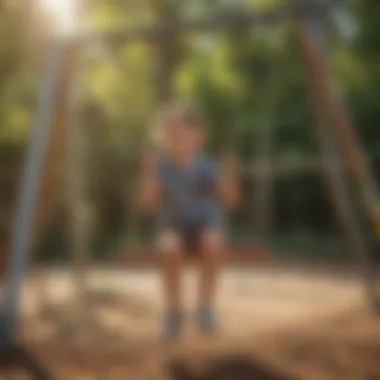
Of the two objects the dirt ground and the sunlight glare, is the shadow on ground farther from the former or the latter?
the sunlight glare

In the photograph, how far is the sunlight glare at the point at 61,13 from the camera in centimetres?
96

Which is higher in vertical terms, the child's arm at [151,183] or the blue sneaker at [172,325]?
the child's arm at [151,183]

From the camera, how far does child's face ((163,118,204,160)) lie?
2.90ft

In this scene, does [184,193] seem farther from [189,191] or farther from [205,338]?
[205,338]

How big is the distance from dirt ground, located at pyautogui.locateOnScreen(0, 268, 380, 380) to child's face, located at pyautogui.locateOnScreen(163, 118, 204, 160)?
0.68 feet

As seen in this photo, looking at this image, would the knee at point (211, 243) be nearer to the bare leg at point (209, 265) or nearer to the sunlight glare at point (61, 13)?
the bare leg at point (209, 265)

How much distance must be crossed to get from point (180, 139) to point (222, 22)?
15cm

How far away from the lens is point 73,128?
3.42 ft

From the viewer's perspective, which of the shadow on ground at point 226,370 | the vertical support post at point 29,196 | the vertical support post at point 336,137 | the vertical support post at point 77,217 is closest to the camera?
the shadow on ground at point 226,370

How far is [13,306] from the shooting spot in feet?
2.85

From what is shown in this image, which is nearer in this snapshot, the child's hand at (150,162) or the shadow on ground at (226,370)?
the shadow on ground at (226,370)

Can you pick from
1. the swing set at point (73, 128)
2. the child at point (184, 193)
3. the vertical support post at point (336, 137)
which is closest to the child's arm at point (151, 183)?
the child at point (184, 193)

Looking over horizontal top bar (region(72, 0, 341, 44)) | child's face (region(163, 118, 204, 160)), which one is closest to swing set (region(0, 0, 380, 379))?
horizontal top bar (region(72, 0, 341, 44))

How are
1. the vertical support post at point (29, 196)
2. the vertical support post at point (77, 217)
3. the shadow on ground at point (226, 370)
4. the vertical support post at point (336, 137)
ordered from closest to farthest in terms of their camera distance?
the shadow on ground at point (226, 370) → the vertical support post at point (29, 196) → the vertical support post at point (336, 137) → the vertical support post at point (77, 217)
